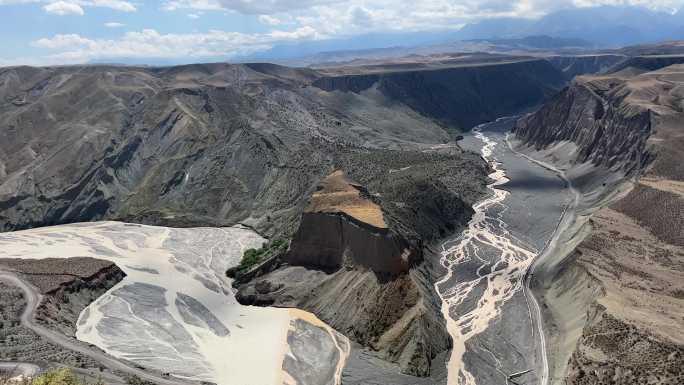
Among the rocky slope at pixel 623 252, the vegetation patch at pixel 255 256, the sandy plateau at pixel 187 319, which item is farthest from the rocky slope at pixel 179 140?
the rocky slope at pixel 623 252

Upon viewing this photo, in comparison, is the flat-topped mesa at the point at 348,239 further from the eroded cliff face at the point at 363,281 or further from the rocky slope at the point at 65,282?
the rocky slope at the point at 65,282

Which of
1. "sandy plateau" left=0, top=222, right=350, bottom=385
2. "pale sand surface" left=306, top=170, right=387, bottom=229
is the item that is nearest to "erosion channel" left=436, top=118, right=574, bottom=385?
"pale sand surface" left=306, top=170, right=387, bottom=229

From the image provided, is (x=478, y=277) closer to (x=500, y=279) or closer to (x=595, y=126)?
(x=500, y=279)

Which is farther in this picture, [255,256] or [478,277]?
[255,256]

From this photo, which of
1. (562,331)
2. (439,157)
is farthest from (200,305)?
(439,157)

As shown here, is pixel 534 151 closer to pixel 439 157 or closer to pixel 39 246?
pixel 439 157

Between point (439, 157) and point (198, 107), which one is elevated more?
point (198, 107)

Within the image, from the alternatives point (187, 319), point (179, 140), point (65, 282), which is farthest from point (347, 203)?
point (179, 140)

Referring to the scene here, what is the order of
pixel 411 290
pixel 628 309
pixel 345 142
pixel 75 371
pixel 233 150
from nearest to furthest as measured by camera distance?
1. pixel 75 371
2. pixel 628 309
3. pixel 411 290
4. pixel 233 150
5. pixel 345 142
